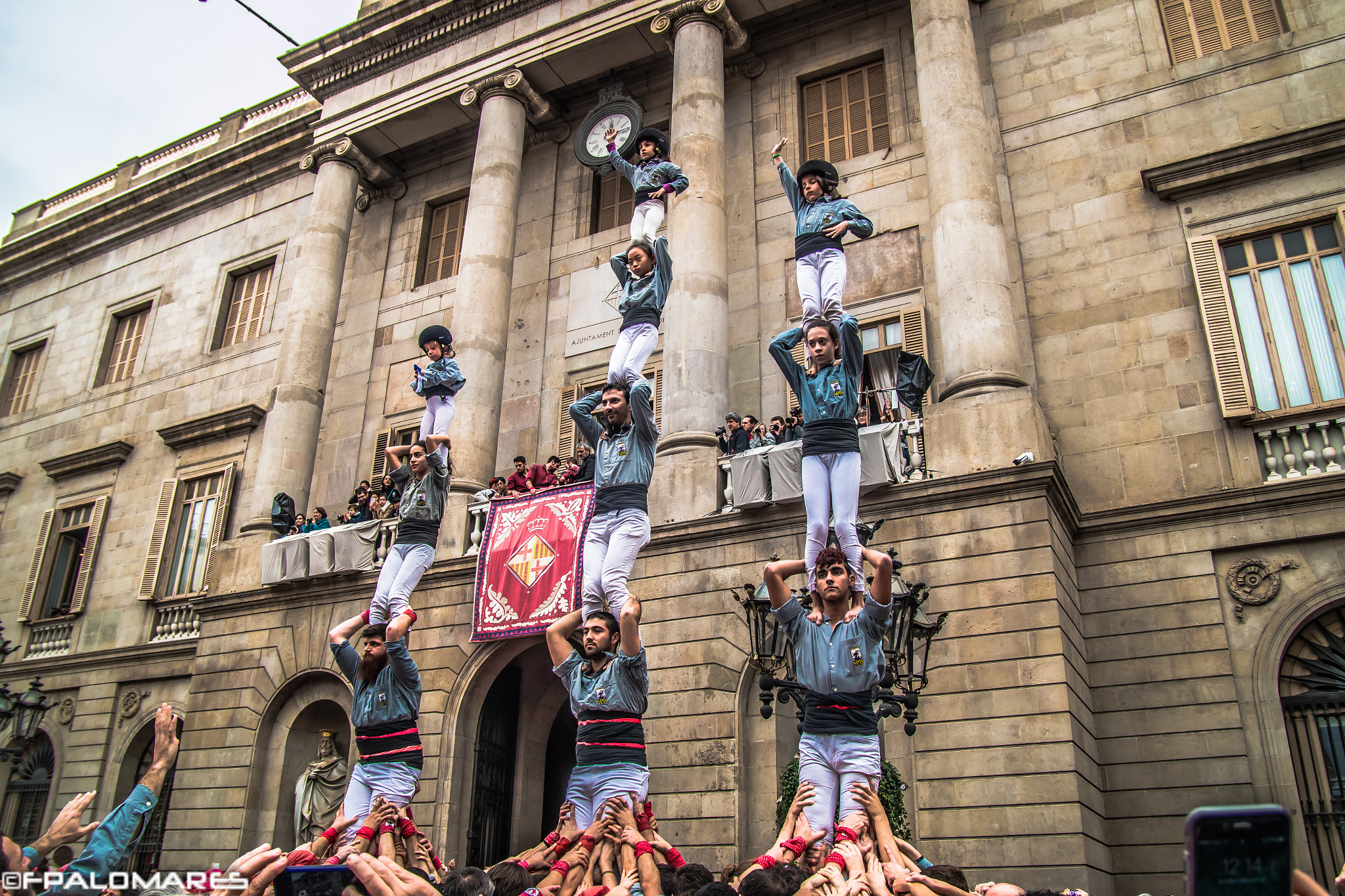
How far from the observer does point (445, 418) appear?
1197 centimetres

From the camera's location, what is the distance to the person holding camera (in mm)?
15883

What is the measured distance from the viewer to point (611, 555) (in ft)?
29.5

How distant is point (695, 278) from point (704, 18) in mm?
5996

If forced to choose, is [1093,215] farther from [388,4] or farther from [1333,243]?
[388,4]

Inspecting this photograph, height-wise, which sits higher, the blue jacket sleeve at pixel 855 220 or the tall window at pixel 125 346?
the tall window at pixel 125 346

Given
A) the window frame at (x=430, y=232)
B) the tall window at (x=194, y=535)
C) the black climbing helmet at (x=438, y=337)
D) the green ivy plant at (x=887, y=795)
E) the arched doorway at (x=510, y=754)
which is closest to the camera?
the green ivy plant at (x=887, y=795)

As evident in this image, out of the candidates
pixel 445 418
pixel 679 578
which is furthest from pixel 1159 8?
pixel 445 418

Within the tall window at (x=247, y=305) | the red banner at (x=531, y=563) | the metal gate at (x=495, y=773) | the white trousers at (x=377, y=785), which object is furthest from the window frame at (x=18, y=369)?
the white trousers at (x=377, y=785)

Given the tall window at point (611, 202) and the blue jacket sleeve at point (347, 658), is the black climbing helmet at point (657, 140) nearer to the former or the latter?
the blue jacket sleeve at point (347, 658)

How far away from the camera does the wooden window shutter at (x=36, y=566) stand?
85.9 ft

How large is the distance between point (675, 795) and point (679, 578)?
3.12 m

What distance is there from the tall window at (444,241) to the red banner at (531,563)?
29.1 feet

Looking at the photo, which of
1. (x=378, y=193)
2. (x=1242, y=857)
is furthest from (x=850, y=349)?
(x=378, y=193)

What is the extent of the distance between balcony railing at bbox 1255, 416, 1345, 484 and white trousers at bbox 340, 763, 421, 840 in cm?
1183
